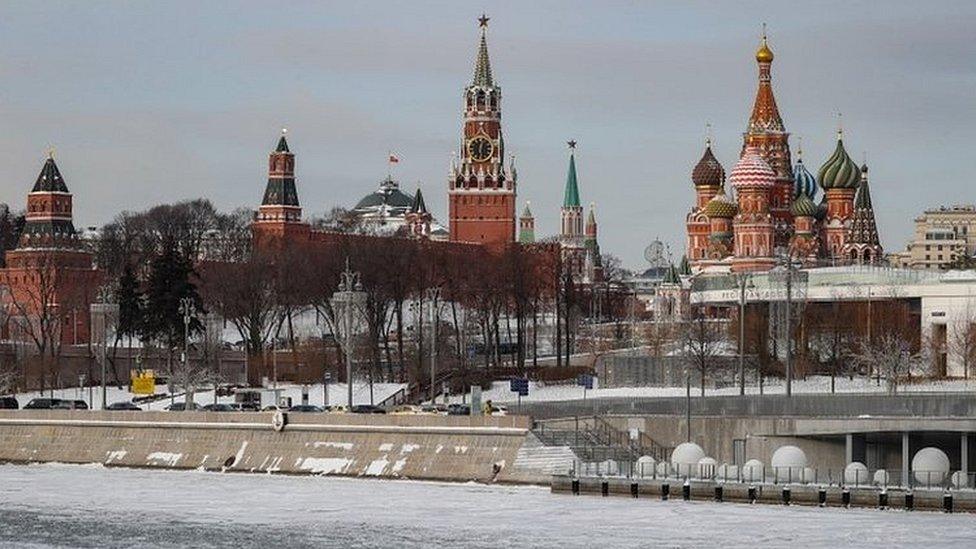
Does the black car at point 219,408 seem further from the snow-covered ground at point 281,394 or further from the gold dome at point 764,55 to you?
the gold dome at point 764,55

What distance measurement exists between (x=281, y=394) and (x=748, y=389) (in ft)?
73.0

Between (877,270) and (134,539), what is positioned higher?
(877,270)

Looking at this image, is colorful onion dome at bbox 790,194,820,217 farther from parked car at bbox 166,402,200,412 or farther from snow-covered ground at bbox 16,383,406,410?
parked car at bbox 166,402,200,412

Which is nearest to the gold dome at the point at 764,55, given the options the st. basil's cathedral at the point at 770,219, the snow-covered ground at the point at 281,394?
the st. basil's cathedral at the point at 770,219

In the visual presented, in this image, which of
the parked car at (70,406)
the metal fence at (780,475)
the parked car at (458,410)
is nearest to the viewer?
the metal fence at (780,475)

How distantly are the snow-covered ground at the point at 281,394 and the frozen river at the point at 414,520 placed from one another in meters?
31.7

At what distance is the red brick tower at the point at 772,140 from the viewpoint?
196875mm

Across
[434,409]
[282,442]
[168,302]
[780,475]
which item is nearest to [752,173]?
[168,302]

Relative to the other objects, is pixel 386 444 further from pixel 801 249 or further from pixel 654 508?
pixel 801 249

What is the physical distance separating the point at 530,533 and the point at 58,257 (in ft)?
370

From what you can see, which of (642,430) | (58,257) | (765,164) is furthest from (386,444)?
(765,164)

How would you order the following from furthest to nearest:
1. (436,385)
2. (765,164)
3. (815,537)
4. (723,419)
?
1. (765,164)
2. (436,385)
3. (723,419)
4. (815,537)

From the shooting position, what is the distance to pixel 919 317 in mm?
123875

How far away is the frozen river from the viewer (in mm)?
59938
